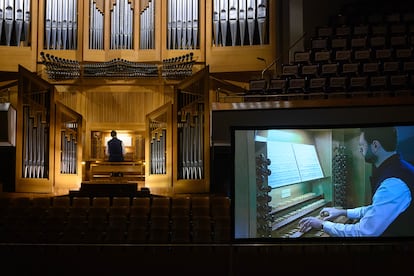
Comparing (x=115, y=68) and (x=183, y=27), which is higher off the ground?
(x=183, y=27)

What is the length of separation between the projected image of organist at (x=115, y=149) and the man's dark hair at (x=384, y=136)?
4.10 metres

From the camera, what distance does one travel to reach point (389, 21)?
1032 centimetres

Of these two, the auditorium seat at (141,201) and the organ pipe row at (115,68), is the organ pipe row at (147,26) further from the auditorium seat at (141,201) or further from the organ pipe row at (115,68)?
the auditorium seat at (141,201)

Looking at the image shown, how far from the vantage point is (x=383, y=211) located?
6.65m

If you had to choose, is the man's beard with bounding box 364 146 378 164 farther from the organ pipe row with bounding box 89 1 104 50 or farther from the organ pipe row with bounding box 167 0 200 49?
the organ pipe row with bounding box 89 1 104 50

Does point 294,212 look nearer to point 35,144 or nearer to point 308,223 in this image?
point 308,223

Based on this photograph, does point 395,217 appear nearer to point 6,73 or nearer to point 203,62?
point 203,62

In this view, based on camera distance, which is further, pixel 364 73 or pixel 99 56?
pixel 99 56

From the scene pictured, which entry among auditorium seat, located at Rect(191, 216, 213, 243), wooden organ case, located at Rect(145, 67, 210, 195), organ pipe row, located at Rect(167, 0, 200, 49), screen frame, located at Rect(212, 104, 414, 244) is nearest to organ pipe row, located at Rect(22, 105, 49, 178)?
wooden organ case, located at Rect(145, 67, 210, 195)

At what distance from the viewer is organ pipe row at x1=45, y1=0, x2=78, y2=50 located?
10.4 m

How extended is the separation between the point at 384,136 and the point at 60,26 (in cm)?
606

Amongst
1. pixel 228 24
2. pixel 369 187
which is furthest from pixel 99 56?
pixel 369 187

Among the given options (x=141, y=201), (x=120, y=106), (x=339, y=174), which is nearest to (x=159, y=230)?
(x=141, y=201)

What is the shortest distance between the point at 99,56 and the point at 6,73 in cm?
160
